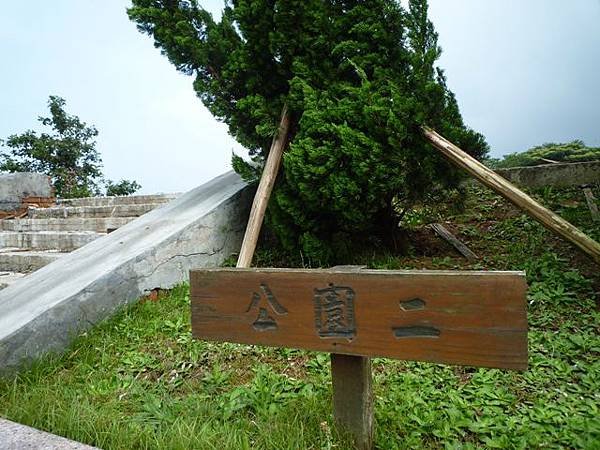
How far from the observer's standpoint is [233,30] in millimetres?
3545

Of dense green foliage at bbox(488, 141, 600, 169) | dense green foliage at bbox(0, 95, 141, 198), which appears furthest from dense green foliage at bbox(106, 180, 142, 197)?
dense green foliage at bbox(488, 141, 600, 169)

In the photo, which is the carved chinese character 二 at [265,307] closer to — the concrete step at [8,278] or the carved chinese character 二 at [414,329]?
the carved chinese character 二 at [414,329]

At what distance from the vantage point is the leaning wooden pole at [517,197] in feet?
8.64

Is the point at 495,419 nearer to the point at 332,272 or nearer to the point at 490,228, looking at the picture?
the point at 332,272

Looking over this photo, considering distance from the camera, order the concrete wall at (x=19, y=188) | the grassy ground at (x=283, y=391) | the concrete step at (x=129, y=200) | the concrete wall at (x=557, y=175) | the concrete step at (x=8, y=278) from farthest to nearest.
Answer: the concrete wall at (x=19, y=188), the concrete step at (x=129, y=200), the concrete wall at (x=557, y=175), the concrete step at (x=8, y=278), the grassy ground at (x=283, y=391)

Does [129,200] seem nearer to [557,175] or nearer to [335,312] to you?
[335,312]

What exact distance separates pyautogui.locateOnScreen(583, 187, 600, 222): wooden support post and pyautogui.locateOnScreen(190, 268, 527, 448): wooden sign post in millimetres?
3171

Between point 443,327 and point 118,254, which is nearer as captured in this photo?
point 443,327

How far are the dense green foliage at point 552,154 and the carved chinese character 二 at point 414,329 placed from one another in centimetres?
620

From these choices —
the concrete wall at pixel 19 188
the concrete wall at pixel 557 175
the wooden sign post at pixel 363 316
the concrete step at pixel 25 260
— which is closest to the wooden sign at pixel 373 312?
the wooden sign post at pixel 363 316

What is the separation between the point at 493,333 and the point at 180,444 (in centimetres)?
125

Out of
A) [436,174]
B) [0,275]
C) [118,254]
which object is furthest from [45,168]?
[436,174]

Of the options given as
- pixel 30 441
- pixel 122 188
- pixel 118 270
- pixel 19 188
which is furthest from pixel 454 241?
pixel 122 188

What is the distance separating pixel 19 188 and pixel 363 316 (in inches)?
258
